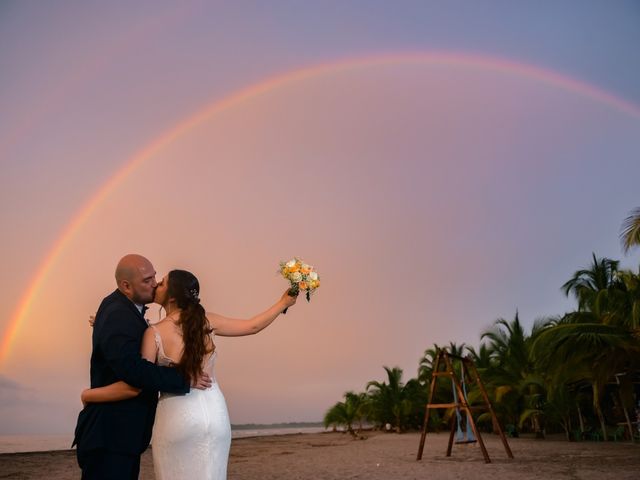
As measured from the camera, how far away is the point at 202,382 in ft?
12.1

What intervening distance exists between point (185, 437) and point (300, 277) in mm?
1360

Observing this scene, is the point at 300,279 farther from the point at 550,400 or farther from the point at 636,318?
the point at 550,400

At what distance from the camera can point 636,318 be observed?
1822 centimetres

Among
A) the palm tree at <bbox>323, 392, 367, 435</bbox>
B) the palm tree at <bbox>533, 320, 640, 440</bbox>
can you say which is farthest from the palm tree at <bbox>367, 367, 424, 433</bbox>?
the palm tree at <bbox>533, 320, 640, 440</bbox>

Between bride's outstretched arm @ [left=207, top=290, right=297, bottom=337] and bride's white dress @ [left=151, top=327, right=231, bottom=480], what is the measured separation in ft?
1.65

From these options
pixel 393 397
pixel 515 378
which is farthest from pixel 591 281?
pixel 393 397

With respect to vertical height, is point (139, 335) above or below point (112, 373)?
above

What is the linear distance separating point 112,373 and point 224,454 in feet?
2.81

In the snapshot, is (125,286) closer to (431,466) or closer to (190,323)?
(190,323)

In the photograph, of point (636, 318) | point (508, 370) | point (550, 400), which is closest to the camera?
point (636, 318)

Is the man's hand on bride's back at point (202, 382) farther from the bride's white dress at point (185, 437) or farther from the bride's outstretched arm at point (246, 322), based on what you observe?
the bride's outstretched arm at point (246, 322)

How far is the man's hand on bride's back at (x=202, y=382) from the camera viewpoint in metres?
3.66

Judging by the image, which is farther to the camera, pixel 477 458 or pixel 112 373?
pixel 477 458

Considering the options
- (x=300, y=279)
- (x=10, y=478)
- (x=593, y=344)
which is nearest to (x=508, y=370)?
(x=593, y=344)
